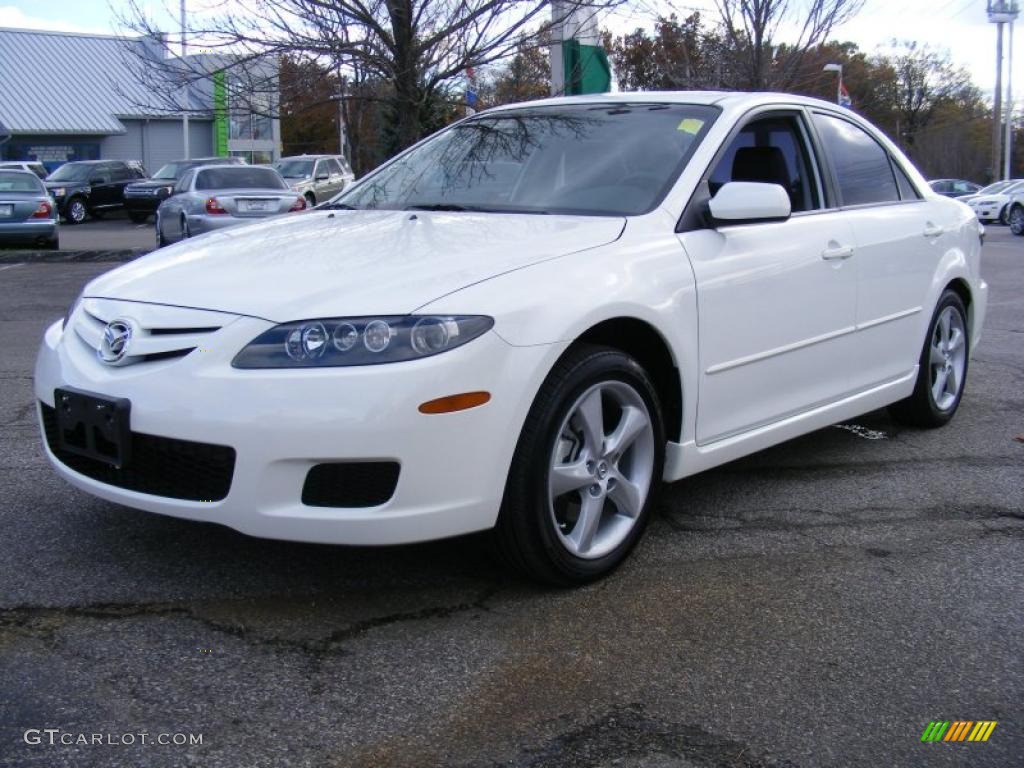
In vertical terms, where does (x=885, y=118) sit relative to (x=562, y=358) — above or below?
above

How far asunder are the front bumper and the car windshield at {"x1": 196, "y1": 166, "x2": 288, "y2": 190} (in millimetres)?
15369

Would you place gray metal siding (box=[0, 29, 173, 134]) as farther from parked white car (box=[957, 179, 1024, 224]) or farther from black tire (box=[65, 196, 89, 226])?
parked white car (box=[957, 179, 1024, 224])

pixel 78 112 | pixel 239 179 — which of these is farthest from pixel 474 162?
pixel 78 112

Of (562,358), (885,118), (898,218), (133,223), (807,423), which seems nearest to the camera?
(562,358)

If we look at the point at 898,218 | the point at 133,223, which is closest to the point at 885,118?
the point at 133,223

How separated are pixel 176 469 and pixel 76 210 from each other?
30.6 meters

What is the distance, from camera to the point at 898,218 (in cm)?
511

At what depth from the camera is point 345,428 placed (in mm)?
3010

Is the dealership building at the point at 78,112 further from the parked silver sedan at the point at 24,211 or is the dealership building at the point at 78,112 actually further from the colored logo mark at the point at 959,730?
the colored logo mark at the point at 959,730

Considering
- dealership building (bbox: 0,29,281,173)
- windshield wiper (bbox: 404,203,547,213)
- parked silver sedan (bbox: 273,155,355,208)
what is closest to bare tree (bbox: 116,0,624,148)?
windshield wiper (bbox: 404,203,547,213)

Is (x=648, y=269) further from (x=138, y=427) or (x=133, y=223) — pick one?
(x=133, y=223)

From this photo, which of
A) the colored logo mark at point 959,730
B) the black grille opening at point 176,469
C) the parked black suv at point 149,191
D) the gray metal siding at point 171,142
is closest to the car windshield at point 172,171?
the parked black suv at point 149,191

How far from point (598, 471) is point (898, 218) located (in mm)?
2370

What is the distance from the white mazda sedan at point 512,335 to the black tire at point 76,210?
1129 inches
